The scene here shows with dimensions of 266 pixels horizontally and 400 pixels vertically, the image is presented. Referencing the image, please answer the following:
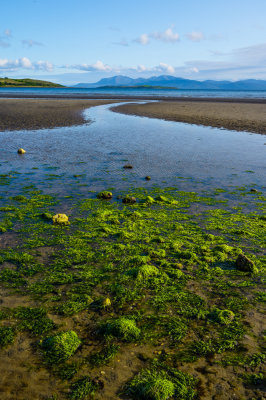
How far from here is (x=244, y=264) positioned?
24.2 feet

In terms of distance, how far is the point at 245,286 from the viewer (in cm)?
684

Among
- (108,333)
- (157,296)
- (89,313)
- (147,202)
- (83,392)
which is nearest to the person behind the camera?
(83,392)

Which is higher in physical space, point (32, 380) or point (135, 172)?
point (135, 172)

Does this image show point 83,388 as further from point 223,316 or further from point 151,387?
point 223,316

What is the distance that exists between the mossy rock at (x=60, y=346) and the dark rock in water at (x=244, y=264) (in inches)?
184

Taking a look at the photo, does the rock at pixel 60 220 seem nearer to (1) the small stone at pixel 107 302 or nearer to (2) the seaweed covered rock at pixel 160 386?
(1) the small stone at pixel 107 302

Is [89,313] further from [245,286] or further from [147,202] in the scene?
[147,202]

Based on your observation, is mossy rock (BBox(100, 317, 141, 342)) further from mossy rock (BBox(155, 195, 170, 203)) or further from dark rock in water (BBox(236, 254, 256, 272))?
mossy rock (BBox(155, 195, 170, 203))

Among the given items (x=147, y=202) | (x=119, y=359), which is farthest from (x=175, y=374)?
(x=147, y=202)

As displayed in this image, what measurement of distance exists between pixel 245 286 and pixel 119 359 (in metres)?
3.74

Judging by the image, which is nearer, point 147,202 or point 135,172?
point 147,202

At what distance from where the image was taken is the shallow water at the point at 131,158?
46.8ft

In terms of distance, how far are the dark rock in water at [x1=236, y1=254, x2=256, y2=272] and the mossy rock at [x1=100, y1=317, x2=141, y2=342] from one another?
11.8 ft

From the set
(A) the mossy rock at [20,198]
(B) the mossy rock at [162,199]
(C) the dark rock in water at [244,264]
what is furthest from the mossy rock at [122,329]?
(A) the mossy rock at [20,198]
